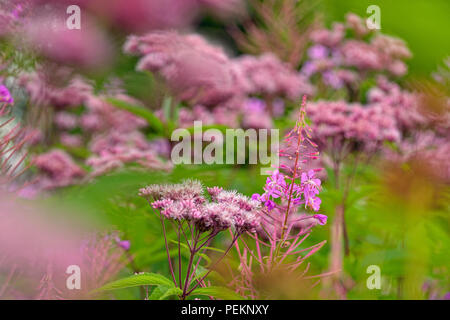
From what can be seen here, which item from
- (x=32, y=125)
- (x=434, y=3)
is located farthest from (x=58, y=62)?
(x=434, y=3)

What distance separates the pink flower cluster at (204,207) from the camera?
37cm

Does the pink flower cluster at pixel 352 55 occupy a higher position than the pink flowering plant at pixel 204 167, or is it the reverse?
the pink flower cluster at pixel 352 55

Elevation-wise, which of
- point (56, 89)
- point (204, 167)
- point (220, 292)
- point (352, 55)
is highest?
point (352, 55)

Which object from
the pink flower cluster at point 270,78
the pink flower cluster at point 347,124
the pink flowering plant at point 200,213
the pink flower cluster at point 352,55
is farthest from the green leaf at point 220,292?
the pink flower cluster at point 352,55

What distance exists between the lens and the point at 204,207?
1.25 ft

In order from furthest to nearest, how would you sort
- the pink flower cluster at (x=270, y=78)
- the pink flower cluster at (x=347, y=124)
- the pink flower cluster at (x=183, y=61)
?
the pink flower cluster at (x=270, y=78) < the pink flower cluster at (x=183, y=61) < the pink flower cluster at (x=347, y=124)

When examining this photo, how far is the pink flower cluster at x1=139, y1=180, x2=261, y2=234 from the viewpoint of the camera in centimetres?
37

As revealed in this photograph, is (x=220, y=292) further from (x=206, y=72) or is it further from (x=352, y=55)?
(x=352, y=55)

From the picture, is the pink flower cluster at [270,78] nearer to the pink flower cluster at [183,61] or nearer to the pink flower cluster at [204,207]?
the pink flower cluster at [183,61]

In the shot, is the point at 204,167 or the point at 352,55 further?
the point at 352,55

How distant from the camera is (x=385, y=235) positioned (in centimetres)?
79

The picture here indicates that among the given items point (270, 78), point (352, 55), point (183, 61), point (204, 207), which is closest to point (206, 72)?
point (183, 61)

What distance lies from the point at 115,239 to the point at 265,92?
63cm

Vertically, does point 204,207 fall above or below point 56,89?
below
